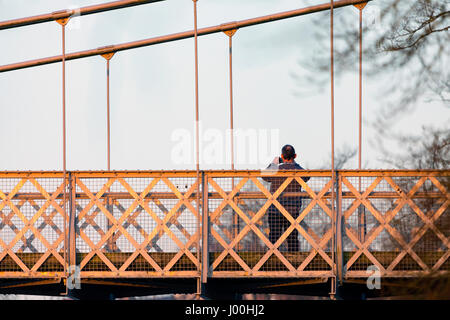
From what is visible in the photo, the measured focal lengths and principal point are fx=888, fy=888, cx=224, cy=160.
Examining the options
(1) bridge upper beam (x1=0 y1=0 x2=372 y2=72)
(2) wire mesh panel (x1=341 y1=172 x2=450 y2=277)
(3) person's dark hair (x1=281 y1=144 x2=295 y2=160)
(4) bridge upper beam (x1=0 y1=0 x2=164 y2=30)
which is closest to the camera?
(2) wire mesh panel (x1=341 y1=172 x2=450 y2=277)

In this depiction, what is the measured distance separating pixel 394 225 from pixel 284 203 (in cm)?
133

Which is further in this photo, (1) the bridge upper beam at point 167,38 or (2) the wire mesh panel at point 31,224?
(1) the bridge upper beam at point 167,38

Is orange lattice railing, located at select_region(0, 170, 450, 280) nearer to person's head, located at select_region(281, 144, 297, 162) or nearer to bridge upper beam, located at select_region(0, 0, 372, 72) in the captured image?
person's head, located at select_region(281, 144, 297, 162)

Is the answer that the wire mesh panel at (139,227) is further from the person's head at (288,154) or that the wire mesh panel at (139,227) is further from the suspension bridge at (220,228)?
the person's head at (288,154)

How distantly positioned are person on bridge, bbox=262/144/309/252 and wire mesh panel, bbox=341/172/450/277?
1.89 ft

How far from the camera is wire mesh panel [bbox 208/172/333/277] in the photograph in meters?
10.4

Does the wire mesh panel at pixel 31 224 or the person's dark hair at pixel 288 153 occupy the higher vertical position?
the person's dark hair at pixel 288 153

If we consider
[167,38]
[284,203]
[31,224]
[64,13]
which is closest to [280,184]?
[284,203]

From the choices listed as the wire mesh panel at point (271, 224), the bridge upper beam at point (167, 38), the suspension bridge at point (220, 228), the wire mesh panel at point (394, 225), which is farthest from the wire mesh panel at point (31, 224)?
the bridge upper beam at point (167, 38)

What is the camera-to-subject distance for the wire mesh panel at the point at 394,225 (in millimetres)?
10327

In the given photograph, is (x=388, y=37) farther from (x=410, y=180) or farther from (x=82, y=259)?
(x=82, y=259)

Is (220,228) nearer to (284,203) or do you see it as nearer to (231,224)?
(231,224)

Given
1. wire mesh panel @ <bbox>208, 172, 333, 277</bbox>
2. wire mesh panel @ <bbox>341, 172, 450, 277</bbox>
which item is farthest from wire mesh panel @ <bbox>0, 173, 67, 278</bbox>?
wire mesh panel @ <bbox>341, 172, 450, 277</bbox>
